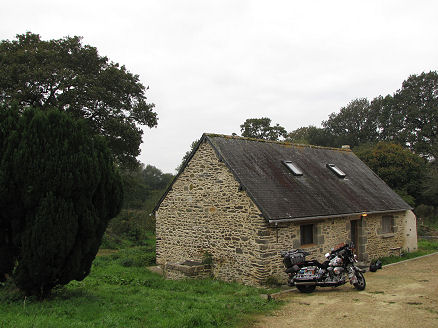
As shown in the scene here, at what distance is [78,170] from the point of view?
24.5 feet

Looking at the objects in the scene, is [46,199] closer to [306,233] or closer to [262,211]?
[262,211]

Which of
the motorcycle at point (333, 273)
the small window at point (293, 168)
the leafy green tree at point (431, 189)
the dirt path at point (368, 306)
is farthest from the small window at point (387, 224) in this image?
the leafy green tree at point (431, 189)

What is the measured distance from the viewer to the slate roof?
1223 centimetres

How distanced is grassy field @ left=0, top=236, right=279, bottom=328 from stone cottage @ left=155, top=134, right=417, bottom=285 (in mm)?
1484

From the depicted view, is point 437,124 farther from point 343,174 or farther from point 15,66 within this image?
point 15,66

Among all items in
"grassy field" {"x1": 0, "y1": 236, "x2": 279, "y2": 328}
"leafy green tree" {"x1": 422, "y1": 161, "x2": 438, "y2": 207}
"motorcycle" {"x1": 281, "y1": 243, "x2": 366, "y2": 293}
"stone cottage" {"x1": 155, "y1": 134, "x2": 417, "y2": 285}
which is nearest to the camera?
"grassy field" {"x1": 0, "y1": 236, "x2": 279, "y2": 328}

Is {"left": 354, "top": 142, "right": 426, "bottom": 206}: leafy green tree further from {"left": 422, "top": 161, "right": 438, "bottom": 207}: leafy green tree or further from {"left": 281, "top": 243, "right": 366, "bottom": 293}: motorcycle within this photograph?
{"left": 281, "top": 243, "right": 366, "bottom": 293}: motorcycle

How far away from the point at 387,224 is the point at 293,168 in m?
5.42

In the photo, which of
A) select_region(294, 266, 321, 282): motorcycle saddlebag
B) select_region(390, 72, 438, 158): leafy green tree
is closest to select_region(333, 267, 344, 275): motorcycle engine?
select_region(294, 266, 321, 282): motorcycle saddlebag

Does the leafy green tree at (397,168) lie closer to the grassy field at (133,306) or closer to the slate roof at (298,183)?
the slate roof at (298,183)

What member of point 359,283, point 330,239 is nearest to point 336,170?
point 330,239

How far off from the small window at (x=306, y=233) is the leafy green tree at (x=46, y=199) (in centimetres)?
708

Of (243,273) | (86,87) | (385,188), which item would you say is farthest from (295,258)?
(86,87)

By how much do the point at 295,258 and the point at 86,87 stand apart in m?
16.1
